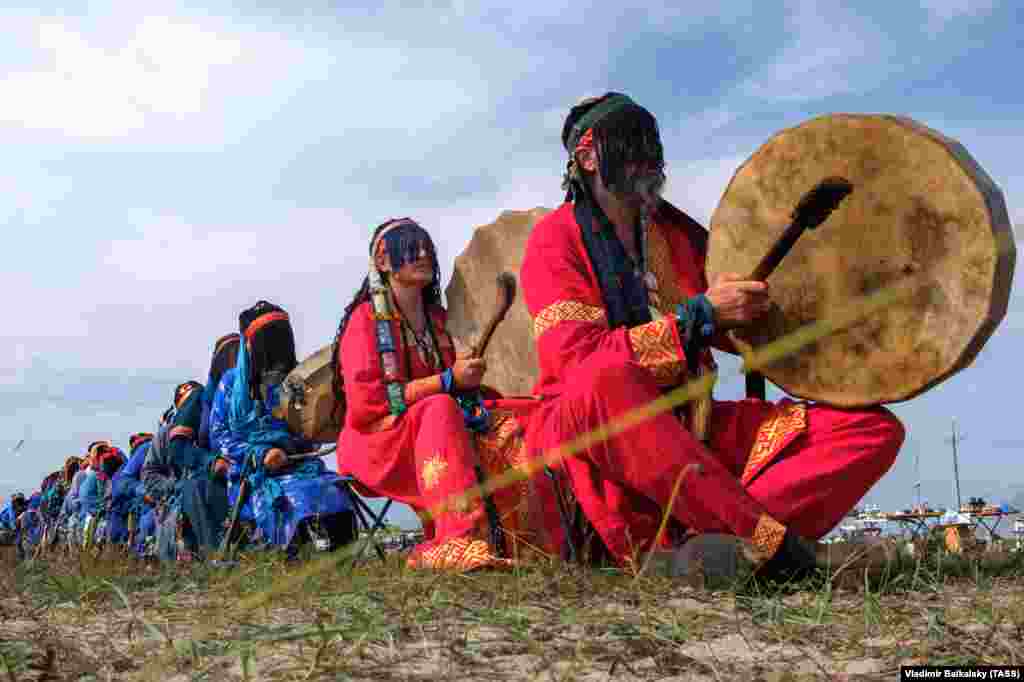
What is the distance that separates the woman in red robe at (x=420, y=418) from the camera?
4270 millimetres

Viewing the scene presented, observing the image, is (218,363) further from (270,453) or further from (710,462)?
(710,462)

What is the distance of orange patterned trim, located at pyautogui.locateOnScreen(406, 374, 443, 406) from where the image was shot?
185 inches

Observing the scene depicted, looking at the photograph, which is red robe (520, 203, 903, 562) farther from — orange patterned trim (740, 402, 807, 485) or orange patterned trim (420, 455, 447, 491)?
orange patterned trim (420, 455, 447, 491)

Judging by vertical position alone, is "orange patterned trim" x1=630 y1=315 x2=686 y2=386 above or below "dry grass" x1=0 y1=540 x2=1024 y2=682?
above

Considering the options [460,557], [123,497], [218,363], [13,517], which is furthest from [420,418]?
[13,517]

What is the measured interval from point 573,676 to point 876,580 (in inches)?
65.9

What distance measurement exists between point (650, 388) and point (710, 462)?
302 millimetres

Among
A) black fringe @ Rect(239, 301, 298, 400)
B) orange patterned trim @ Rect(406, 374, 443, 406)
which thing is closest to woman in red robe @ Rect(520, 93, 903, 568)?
orange patterned trim @ Rect(406, 374, 443, 406)

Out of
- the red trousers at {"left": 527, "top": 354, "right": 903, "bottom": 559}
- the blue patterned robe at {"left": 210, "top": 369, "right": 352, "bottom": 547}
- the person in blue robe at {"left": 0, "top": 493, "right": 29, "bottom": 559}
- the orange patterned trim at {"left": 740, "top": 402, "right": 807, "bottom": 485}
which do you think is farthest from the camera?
the person in blue robe at {"left": 0, "top": 493, "right": 29, "bottom": 559}

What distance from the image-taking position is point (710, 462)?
3574 millimetres

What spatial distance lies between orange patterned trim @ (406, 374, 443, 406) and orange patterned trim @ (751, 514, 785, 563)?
1628 millimetres

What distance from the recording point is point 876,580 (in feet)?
11.6

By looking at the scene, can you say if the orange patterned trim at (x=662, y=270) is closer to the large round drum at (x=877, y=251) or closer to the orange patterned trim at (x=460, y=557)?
the large round drum at (x=877, y=251)

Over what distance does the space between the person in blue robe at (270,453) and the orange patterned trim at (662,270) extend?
223 cm
